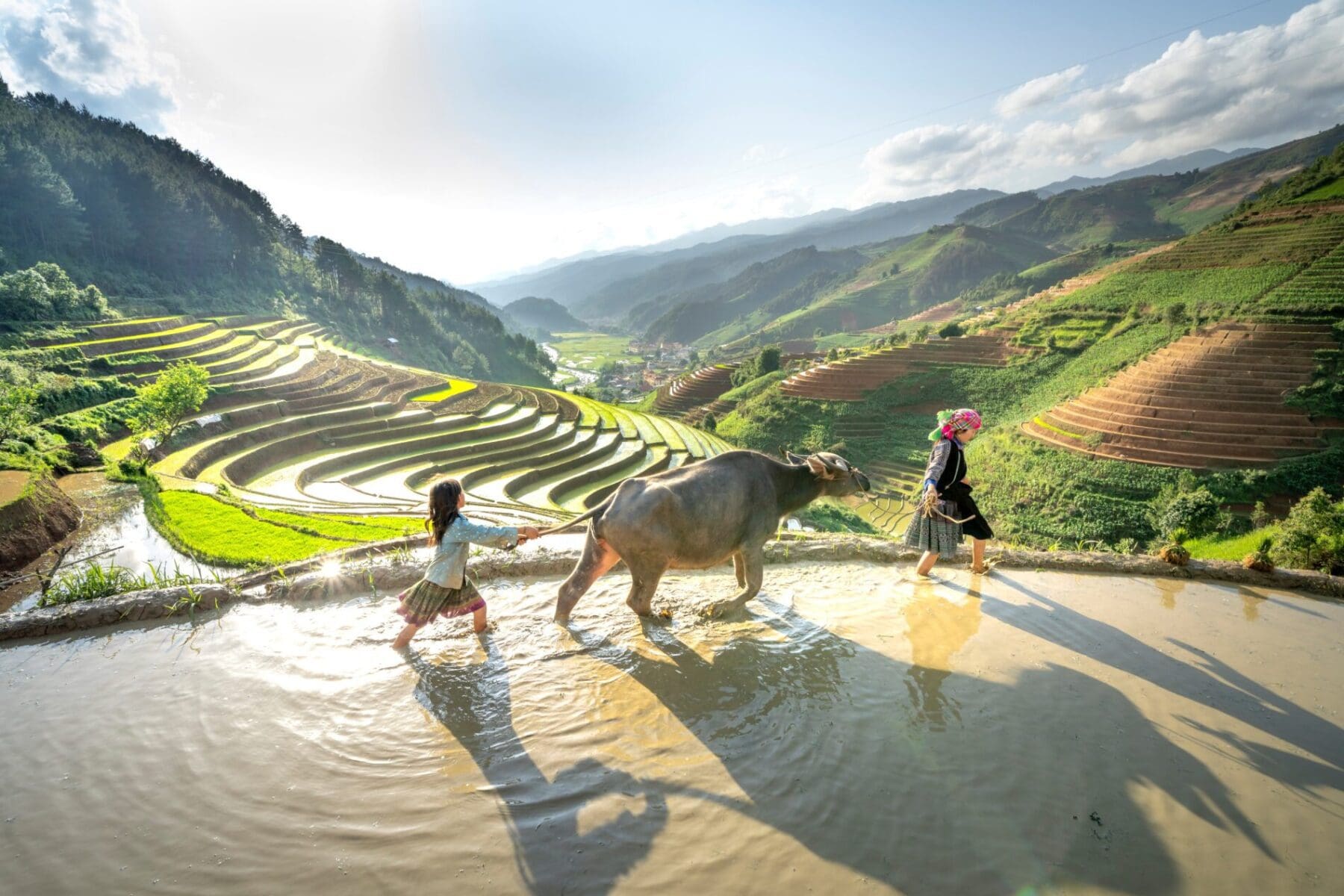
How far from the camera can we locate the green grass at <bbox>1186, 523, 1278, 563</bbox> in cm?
1227

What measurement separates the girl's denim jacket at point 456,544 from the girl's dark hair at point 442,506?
50 mm

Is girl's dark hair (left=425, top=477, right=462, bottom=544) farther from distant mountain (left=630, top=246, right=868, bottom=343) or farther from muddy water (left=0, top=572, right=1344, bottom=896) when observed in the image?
distant mountain (left=630, top=246, right=868, bottom=343)

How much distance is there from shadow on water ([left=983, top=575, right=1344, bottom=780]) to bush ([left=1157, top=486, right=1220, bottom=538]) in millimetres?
20455

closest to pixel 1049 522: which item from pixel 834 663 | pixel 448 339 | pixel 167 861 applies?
pixel 834 663

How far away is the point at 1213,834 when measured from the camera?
3.20 m

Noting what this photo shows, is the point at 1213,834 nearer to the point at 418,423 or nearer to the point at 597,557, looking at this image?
the point at 597,557

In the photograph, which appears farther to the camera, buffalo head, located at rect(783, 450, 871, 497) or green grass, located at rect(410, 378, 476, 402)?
green grass, located at rect(410, 378, 476, 402)

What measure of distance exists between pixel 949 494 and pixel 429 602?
19.6 ft

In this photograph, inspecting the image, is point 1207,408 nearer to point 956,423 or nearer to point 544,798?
point 956,423

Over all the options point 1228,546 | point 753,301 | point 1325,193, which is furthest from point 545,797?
point 753,301

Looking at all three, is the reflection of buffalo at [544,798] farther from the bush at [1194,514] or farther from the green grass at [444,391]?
the green grass at [444,391]

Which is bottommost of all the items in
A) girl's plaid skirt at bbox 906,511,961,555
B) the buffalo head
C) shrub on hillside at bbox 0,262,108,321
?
girl's plaid skirt at bbox 906,511,961,555

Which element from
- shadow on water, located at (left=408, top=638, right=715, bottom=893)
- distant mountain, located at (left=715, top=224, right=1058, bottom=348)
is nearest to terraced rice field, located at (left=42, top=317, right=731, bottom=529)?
shadow on water, located at (left=408, top=638, right=715, bottom=893)

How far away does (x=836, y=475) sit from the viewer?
6168 millimetres
